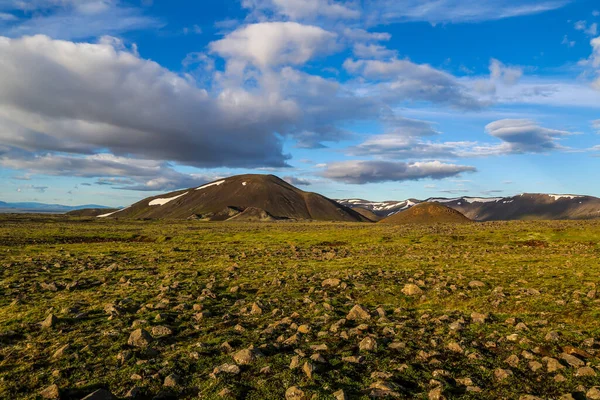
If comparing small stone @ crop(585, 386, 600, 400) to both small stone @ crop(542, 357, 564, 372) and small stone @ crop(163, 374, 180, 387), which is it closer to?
small stone @ crop(542, 357, 564, 372)

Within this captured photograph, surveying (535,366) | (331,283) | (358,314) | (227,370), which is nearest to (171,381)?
(227,370)

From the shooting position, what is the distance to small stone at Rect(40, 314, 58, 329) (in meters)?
12.8

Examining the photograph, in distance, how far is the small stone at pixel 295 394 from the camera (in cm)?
775

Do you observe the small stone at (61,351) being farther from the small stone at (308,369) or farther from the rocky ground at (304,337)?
the small stone at (308,369)

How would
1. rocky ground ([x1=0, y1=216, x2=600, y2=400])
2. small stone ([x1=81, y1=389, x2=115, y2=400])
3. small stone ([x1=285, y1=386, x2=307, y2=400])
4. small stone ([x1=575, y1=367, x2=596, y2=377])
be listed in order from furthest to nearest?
small stone ([x1=575, y1=367, x2=596, y2=377]), rocky ground ([x1=0, y1=216, x2=600, y2=400]), small stone ([x1=285, y1=386, x2=307, y2=400]), small stone ([x1=81, y1=389, x2=115, y2=400])

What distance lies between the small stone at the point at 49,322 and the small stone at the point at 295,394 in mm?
10242

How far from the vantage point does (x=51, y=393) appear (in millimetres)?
7891

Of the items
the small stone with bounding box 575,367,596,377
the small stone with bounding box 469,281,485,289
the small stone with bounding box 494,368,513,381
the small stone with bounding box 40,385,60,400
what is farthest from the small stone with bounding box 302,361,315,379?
the small stone with bounding box 469,281,485,289

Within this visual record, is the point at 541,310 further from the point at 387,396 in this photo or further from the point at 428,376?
the point at 387,396

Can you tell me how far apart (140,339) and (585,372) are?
1267cm

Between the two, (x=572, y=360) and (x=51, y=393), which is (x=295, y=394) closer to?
(x=51, y=393)

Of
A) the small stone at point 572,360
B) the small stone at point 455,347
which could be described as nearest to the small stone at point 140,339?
the small stone at point 455,347

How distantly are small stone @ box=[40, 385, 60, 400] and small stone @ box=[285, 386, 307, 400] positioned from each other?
5242 millimetres

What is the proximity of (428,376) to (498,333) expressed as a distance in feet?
15.3
